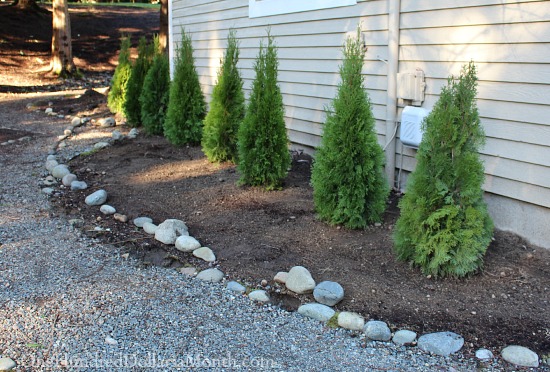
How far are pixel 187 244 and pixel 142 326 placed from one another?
1.28 metres

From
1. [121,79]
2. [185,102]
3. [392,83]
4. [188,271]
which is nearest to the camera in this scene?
[188,271]

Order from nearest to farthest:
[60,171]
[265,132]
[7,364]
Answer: [7,364], [265,132], [60,171]

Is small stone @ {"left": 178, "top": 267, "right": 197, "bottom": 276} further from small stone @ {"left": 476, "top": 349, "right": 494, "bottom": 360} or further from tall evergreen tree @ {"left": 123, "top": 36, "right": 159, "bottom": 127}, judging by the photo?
tall evergreen tree @ {"left": 123, "top": 36, "right": 159, "bottom": 127}

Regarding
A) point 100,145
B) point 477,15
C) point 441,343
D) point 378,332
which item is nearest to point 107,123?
point 100,145

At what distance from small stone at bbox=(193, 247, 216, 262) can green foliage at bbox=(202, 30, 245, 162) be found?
9.25 feet

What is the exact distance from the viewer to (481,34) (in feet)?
14.8

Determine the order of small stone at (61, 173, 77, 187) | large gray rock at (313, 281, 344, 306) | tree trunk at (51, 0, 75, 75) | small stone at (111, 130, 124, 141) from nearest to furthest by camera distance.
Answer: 1. large gray rock at (313, 281, 344, 306)
2. small stone at (61, 173, 77, 187)
3. small stone at (111, 130, 124, 141)
4. tree trunk at (51, 0, 75, 75)

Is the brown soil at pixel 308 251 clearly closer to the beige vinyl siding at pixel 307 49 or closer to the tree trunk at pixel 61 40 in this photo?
the beige vinyl siding at pixel 307 49

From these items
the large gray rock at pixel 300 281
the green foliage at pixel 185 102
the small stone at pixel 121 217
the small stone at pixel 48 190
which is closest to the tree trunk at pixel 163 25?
the green foliage at pixel 185 102

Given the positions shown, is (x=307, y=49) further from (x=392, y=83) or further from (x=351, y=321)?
(x=351, y=321)

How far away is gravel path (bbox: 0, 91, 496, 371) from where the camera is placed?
2.99 metres

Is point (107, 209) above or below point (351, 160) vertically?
below

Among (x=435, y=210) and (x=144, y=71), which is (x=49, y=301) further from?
(x=144, y=71)

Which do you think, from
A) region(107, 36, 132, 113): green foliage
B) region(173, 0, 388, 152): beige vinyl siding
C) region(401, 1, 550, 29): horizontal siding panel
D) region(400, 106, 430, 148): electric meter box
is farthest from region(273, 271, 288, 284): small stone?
region(107, 36, 132, 113): green foliage
